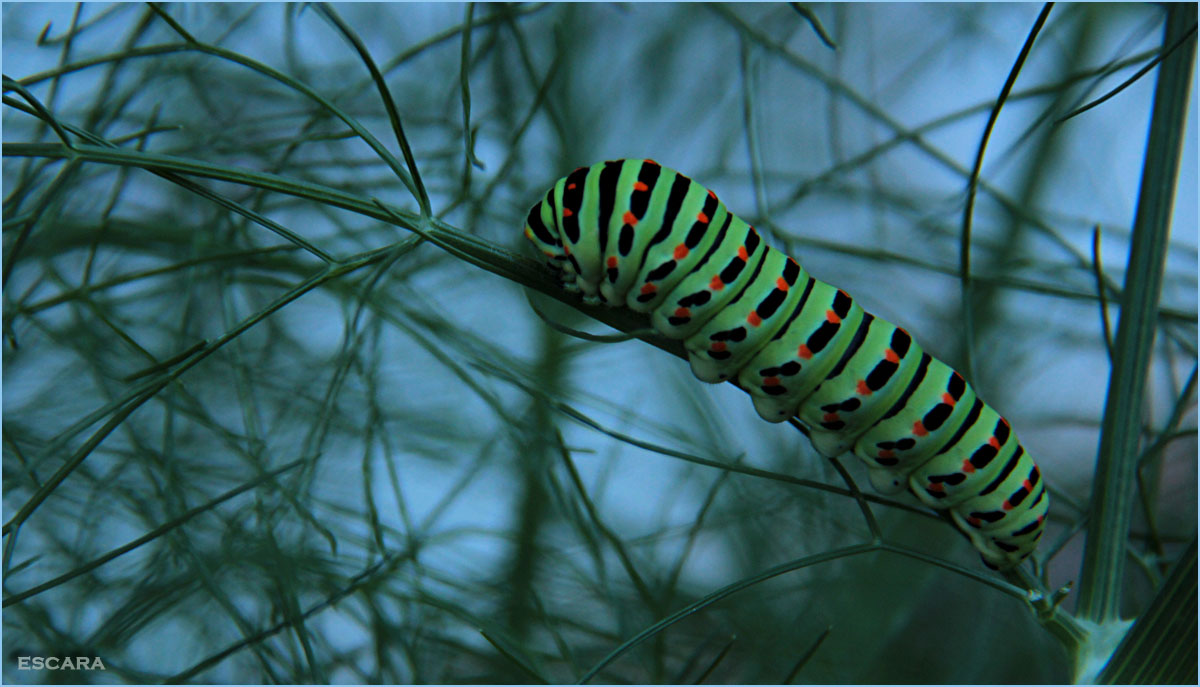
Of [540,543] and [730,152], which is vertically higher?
[730,152]

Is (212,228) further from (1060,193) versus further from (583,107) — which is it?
(1060,193)

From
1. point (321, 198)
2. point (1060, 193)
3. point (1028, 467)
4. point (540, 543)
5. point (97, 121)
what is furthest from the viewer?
point (1060, 193)

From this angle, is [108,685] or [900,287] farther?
[900,287]

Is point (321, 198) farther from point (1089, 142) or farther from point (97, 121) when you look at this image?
point (1089, 142)

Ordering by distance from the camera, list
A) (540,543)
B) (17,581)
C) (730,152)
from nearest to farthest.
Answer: (17,581), (540,543), (730,152)

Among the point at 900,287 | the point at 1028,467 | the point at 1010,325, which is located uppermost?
the point at 900,287

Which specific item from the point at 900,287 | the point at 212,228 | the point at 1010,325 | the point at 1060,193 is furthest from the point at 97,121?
the point at 1060,193
